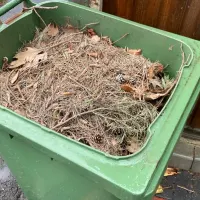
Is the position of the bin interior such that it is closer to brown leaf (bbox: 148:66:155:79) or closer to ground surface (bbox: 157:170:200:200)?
brown leaf (bbox: 148:66:155:79)

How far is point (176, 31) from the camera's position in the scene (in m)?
1.82

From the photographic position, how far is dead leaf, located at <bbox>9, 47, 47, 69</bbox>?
149 cm

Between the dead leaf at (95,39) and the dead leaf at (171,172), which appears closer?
the dead leaf at (95,39)

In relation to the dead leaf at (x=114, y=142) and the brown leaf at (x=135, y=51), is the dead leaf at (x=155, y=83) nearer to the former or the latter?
the brown leaf at (x=135, y=51)

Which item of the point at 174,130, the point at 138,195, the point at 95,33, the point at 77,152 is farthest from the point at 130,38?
the point at 138,195

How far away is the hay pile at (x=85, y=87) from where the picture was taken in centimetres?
123

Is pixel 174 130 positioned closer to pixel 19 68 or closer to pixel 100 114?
pixel 100 114

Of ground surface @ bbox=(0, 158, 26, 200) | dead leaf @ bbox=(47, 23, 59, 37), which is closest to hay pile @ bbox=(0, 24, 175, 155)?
dead leaf @ bbox=(47, 23, 59, 37)

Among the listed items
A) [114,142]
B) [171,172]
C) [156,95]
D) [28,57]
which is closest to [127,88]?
[156,95]

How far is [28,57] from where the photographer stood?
1506 mm

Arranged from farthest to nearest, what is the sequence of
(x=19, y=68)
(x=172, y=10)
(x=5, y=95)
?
1. (x=172, y=10)
2. (x=19, y=68)
3. (x=5, y=95)

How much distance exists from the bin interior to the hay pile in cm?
6

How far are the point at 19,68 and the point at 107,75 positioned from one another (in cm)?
41

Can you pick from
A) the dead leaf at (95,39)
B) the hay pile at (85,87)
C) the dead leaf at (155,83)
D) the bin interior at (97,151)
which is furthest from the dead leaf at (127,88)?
the dead leaf at (95,39)
